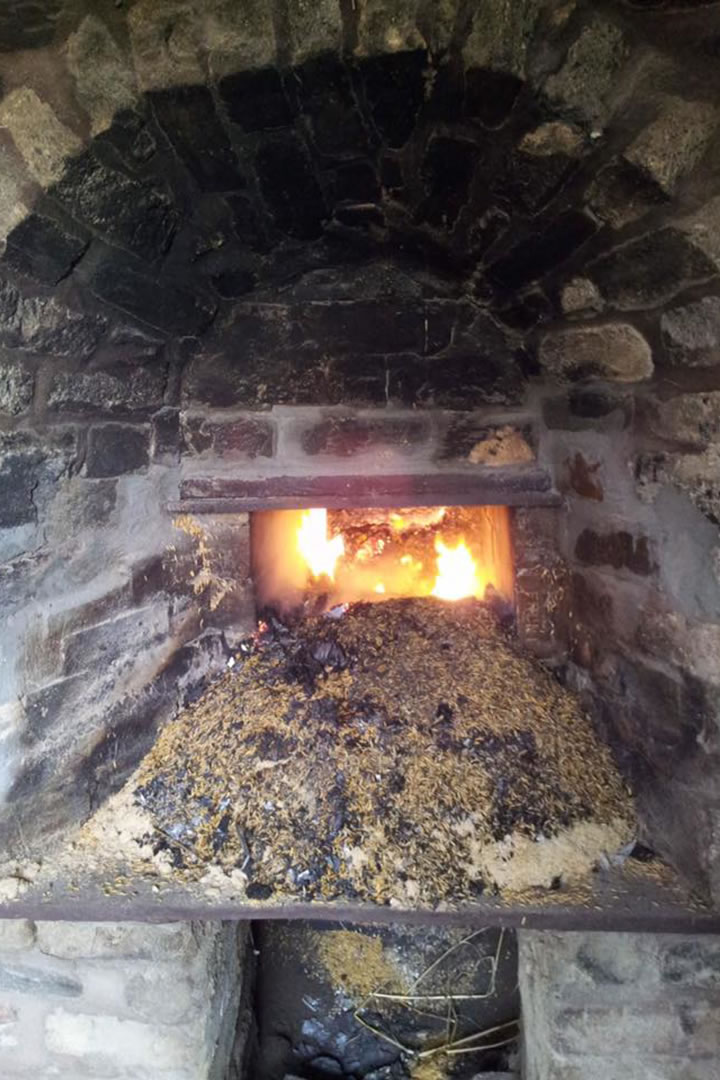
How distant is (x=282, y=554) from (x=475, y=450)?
0.88 meters

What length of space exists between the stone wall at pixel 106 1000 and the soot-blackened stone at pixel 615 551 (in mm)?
1439

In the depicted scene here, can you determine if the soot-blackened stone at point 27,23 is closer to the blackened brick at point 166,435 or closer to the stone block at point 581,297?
the blackened brick at point 166,435

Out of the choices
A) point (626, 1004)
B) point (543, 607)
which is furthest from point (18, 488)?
point (626, 1004)

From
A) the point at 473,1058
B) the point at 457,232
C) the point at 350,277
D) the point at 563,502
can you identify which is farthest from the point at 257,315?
the point at 473,1058

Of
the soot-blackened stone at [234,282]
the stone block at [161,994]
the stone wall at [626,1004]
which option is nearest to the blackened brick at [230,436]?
the soot-blackened stone at [234,282]

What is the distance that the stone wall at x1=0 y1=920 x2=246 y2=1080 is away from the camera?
5.81ft

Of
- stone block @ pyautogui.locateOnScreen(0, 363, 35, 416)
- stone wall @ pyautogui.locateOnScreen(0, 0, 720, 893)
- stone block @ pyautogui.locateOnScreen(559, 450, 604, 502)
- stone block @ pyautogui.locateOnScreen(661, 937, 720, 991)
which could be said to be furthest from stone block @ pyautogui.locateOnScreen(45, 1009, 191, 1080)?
stone block @ pyautogui.locateOnScreen(559, 450, 604, 502)

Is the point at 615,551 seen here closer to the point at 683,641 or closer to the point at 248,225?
the point at 683,641

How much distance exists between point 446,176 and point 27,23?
80 centimetres

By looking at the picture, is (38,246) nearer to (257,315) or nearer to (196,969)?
(257,315)

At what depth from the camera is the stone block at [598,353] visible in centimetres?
A: 175

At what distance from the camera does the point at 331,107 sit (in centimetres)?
134

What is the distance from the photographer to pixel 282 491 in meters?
2.26

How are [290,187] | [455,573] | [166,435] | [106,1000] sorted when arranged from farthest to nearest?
1. [455,573]
2. [166,435]
3. [106,1000]
4. [290,187]
